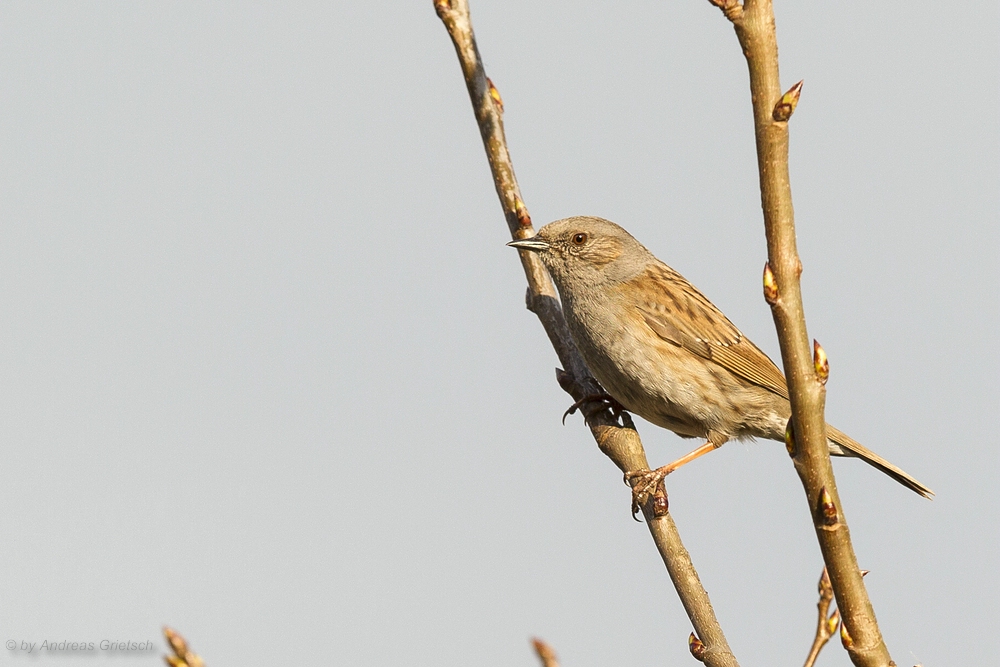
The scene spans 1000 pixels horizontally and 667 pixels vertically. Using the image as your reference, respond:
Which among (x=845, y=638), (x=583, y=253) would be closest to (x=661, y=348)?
(x=583, y=253)

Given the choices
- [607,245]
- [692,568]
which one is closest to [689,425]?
[607,245]

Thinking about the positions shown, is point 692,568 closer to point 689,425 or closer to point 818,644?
point 818,644

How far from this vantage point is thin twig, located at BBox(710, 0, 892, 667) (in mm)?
2814

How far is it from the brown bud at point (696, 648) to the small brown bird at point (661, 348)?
7.68 feet

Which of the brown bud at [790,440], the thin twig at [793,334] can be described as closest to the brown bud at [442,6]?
the thin twig at [793,334]

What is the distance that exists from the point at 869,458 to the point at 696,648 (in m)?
3.45

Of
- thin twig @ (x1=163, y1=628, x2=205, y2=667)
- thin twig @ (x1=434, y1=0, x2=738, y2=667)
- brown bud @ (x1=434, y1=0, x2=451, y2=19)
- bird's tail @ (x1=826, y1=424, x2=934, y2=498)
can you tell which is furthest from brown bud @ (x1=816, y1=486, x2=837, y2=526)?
bird's tail @ (x1=826, y1=424, x2=934, y2=498)

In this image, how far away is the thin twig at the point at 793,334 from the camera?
281 centimetres

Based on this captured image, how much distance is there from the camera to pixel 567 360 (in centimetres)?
627

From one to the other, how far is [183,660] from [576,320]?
193 inches

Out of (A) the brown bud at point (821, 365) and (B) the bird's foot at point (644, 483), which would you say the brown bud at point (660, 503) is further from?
(A) the brown bud at point (821, 365)

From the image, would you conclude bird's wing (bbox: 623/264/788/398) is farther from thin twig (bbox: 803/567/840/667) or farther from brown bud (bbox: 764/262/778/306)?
brown bud (bbox: 764/262/778/306)

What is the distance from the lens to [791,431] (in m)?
3.10

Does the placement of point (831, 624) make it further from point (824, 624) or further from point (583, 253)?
point (583, 253)
